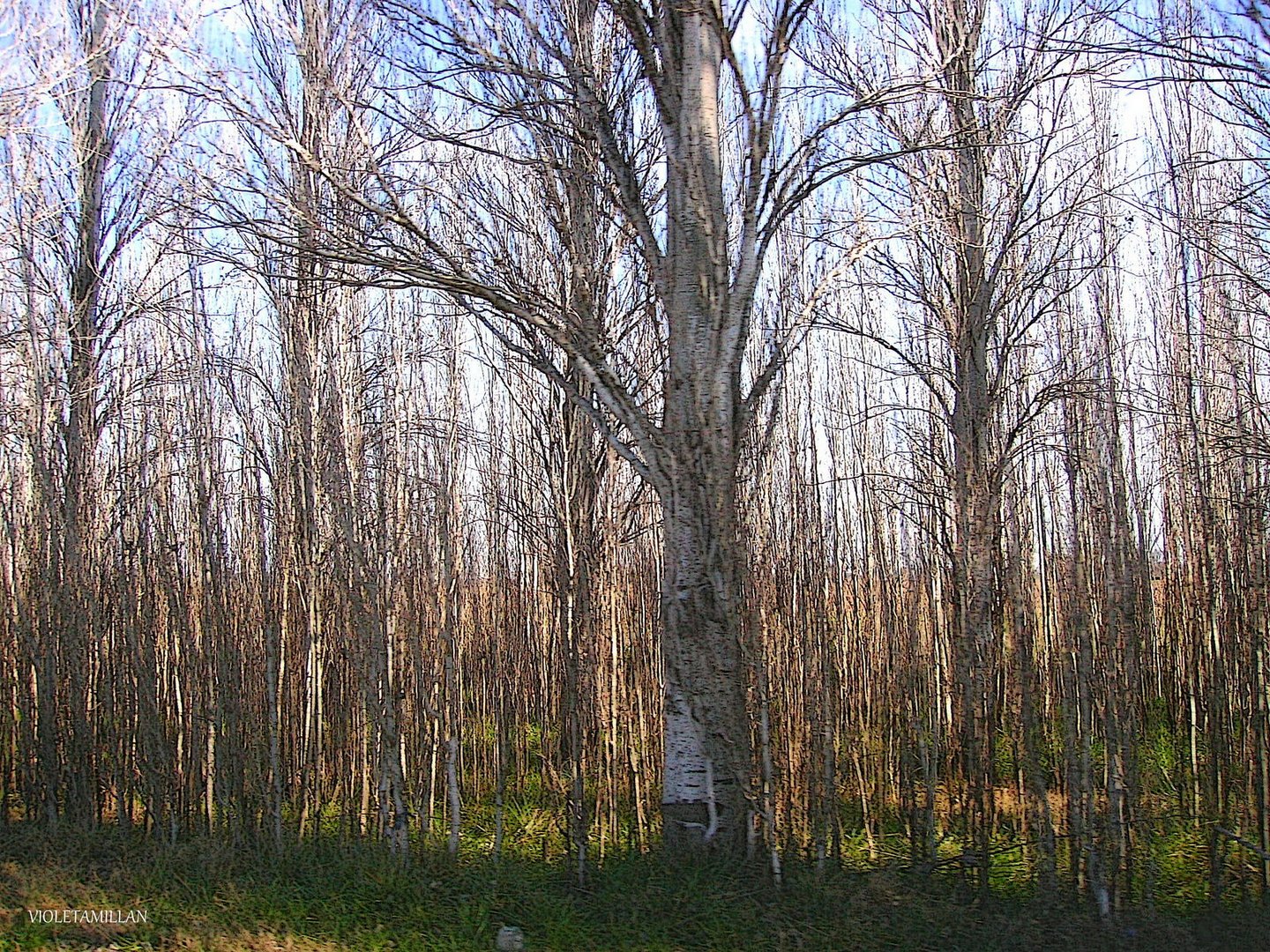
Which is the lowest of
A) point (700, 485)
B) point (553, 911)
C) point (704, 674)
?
point (553, 911)

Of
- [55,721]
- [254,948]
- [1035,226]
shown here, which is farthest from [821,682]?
[55,721]

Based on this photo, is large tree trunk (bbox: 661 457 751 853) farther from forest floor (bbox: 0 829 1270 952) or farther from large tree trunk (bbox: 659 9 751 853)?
forest floor (bbox: 0 829 1270 952)

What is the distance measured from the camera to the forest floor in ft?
13.0

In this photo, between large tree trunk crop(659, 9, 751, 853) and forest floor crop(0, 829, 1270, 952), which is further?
large tree trunk crop(659, 9, 751, 853)

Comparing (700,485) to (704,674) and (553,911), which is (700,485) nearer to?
(704,674)

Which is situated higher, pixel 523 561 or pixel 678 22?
pixel 678 22

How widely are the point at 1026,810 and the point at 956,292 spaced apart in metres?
3.34

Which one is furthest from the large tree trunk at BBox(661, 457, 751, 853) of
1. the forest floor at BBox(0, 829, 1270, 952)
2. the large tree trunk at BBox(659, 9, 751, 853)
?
the forest floor at BBox(0, 829, 1270, 952)

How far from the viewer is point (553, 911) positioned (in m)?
4.23

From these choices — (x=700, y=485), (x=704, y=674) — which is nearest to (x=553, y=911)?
(x=704, y=674)

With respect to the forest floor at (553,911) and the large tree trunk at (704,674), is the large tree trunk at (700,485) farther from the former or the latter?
the forest floor at (553,911)

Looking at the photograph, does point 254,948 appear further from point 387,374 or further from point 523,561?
point 523,561

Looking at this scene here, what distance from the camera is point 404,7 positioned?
488cm

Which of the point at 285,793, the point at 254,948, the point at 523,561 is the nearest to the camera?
the point at 254,948
